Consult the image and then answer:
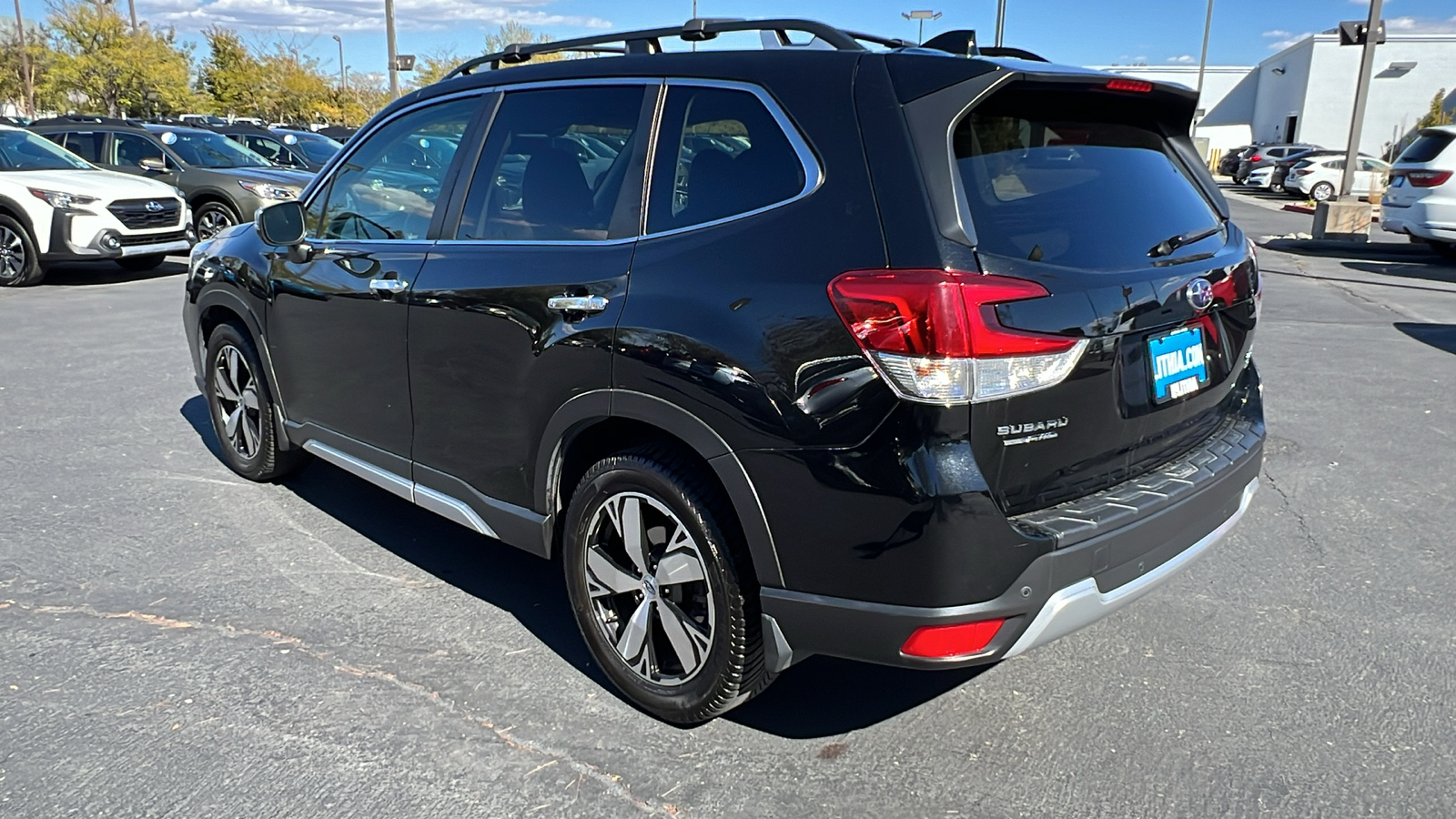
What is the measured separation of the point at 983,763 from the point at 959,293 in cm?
133

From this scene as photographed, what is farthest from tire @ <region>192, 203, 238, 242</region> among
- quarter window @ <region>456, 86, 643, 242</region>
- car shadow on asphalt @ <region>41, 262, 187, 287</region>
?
quarter window @ <region>456, 86, 643, 242</region>

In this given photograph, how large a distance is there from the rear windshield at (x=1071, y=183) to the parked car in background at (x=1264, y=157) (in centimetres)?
3649

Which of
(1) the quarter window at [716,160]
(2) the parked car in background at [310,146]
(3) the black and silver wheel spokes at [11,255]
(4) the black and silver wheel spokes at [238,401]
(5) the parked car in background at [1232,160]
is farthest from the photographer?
(5) the parked car in background at [1232,160]

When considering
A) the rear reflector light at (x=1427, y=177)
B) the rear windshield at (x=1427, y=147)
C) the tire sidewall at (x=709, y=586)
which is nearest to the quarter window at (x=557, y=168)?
the tire sidewall at (x=709, y=586)

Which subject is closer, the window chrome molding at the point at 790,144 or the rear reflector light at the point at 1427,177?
the window chrome molding at the point at 790,144

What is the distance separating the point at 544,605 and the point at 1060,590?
198 centimetres

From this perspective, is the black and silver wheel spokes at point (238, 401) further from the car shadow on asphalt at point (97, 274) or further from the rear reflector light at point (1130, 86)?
the car shadow on asphalt at point (97, 274)

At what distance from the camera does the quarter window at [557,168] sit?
10.4 feet

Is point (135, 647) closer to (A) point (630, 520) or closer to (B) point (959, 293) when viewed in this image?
(A) point (630, 520)

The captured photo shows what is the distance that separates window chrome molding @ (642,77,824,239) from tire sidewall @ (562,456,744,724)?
664mm

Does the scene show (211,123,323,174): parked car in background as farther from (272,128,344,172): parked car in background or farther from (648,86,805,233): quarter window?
(648,86,805,233): quarter window

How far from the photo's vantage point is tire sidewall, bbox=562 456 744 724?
109 inches

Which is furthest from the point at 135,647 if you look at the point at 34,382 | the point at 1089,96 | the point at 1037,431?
the point at 34,382

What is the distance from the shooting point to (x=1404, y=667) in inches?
132
